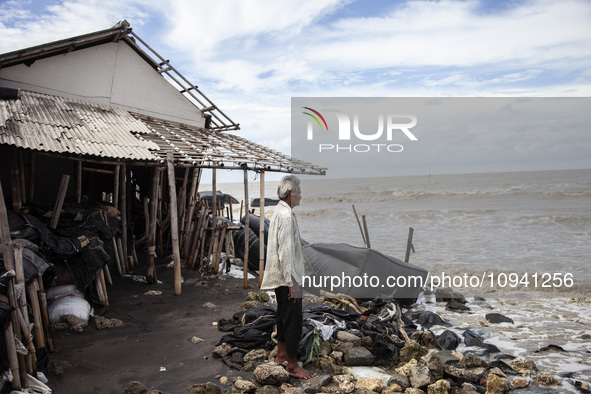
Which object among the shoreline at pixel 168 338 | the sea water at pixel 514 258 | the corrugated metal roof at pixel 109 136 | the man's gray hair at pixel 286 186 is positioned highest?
the corrugated metal roof at pixel 109 136

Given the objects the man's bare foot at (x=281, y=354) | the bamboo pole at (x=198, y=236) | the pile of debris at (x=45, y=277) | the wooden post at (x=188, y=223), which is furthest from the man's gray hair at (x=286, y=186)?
the wooden post at (x=188, y=223)

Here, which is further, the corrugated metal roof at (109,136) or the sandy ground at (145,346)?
the corrugated metal roof at (109,136)

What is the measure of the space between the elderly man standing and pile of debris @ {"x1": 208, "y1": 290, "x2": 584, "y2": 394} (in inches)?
9.8

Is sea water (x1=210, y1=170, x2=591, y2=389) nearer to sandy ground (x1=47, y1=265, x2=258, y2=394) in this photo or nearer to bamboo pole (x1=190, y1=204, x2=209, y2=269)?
sandy ground (x1=47, y1=265, x2=258, y2=394)

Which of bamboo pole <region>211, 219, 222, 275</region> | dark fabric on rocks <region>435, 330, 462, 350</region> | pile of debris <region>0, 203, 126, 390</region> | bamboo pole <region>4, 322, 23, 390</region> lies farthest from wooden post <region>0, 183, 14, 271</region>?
bamboo pole <region>211, 219, 222, 275</region>

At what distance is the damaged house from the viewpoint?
4672mm

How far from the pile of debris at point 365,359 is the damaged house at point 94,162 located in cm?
194

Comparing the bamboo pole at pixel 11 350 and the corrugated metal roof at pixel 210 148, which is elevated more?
the corrugated metal roof at pixel 210 148

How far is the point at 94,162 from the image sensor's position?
6906mm

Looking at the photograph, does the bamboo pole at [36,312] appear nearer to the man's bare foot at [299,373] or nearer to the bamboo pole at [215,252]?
the man's bare foot at [299,373]

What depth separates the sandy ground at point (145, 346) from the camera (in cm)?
377

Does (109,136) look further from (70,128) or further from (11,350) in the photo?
(11,350)

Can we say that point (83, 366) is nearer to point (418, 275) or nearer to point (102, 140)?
point (102, 140)

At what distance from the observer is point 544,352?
5.37m
